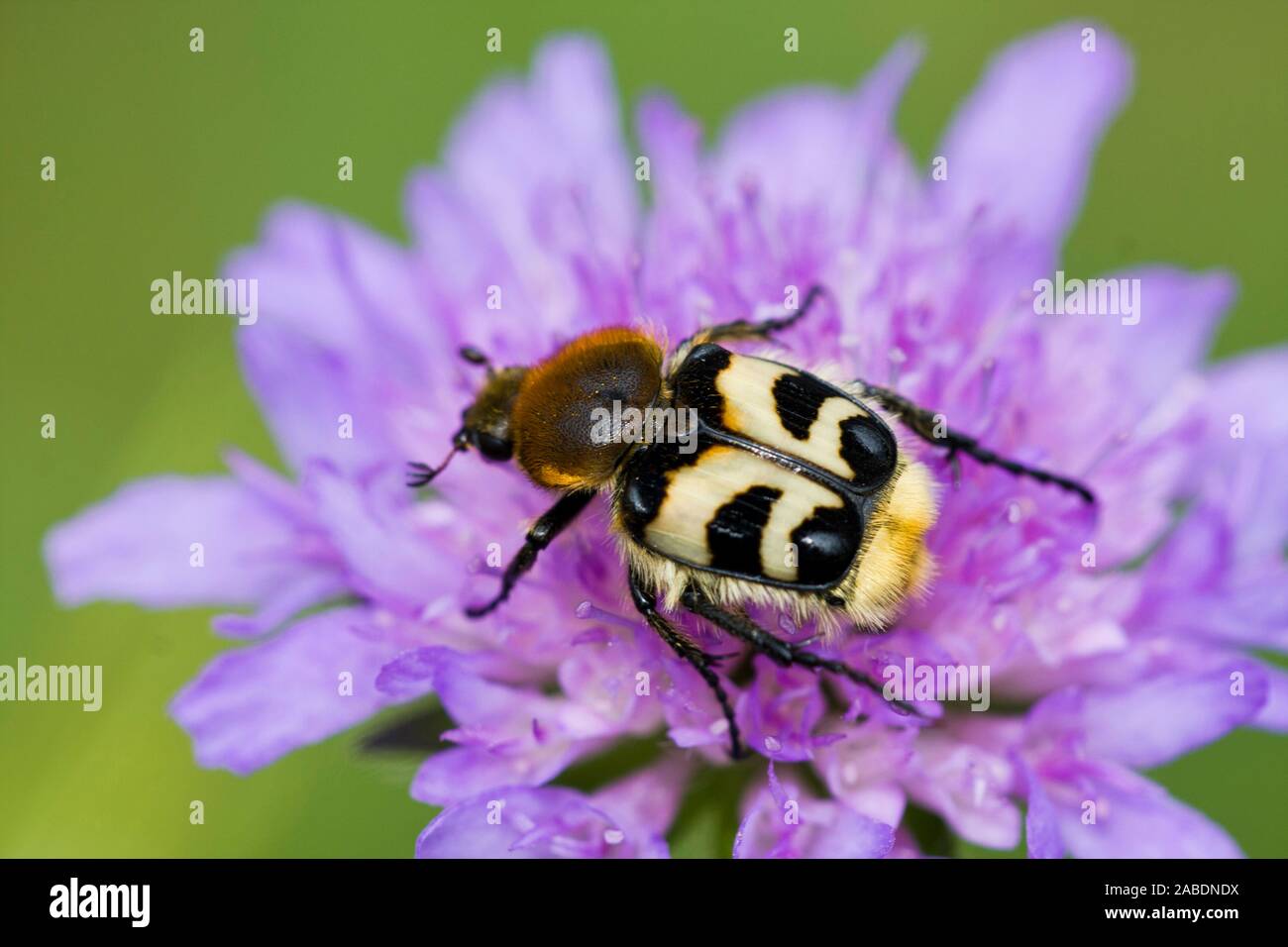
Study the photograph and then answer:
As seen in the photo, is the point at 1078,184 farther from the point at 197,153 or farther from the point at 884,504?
the point at 197,153

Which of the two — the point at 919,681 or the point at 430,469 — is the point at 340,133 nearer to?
the point at 430,469

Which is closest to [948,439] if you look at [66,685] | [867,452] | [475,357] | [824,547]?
[867,452]

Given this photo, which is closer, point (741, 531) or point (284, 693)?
point (741, 531)

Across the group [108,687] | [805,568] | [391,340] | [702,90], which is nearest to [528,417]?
[805,568]

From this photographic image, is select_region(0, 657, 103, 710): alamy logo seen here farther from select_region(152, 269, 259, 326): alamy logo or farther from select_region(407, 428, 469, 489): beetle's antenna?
select_region(152, 269, 259, 326): alamy logo

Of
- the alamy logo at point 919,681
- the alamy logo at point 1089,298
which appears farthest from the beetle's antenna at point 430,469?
the alamy logo at point 1089,298
